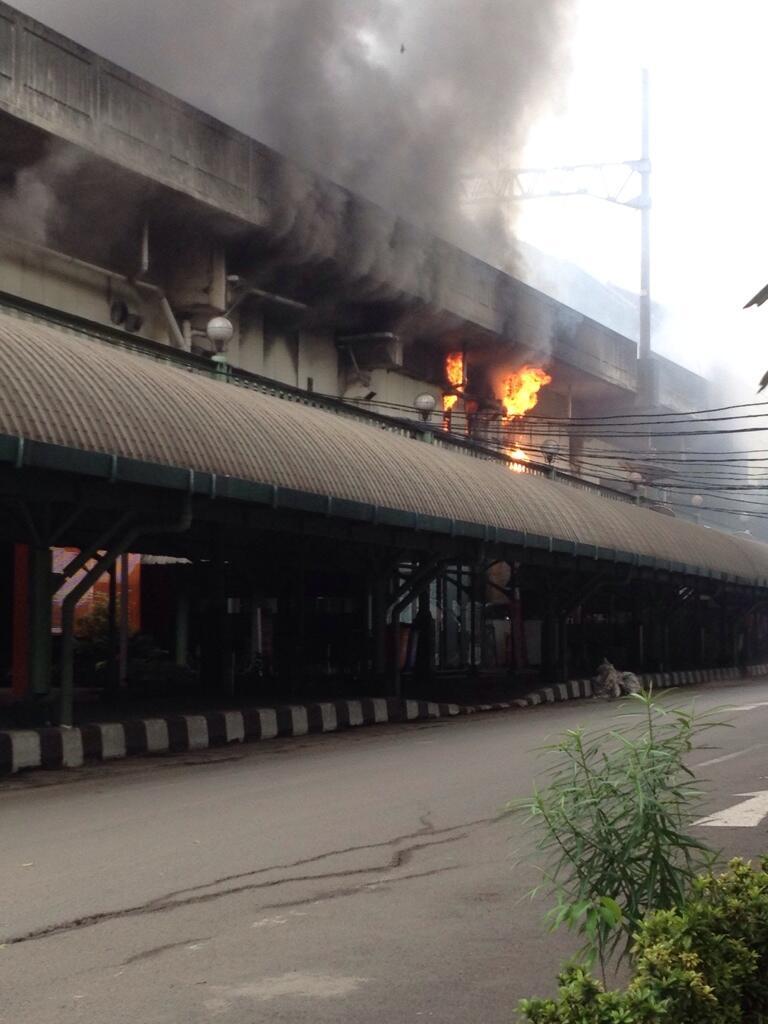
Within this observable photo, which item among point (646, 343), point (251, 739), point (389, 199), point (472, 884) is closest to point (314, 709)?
point (251, 739)

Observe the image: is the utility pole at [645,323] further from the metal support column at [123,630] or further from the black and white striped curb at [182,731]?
the black and white striped curb at [182,731]

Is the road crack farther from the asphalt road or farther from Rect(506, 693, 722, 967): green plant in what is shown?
Rect(506, 693, 722, 967): green plant

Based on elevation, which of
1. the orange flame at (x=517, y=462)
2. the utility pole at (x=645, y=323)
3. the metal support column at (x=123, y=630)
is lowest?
the metal support column at (x=123, y=630)

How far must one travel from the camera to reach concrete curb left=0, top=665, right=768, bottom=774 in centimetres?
1330

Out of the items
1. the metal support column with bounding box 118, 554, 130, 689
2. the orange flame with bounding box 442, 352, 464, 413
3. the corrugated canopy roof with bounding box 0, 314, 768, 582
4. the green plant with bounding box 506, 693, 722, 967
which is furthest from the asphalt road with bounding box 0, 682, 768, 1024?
the orange flame with bounding box 442, 352, 464, 413

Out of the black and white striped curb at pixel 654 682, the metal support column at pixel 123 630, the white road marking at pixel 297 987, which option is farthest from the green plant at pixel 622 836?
the metal support column at pixel 123 630

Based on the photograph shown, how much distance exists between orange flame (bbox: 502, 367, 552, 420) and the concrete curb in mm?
19271

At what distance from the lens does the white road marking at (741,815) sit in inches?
352

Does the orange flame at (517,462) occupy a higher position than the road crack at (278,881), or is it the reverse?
the orange flame at (517,462)

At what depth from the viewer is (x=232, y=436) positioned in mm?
15867

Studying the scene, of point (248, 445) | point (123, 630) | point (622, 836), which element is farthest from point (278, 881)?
point (123, 630)

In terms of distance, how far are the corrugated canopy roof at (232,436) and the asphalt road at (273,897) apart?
3.41 metres

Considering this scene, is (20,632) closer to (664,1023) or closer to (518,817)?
(518,817)

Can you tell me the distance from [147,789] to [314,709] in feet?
23.1
